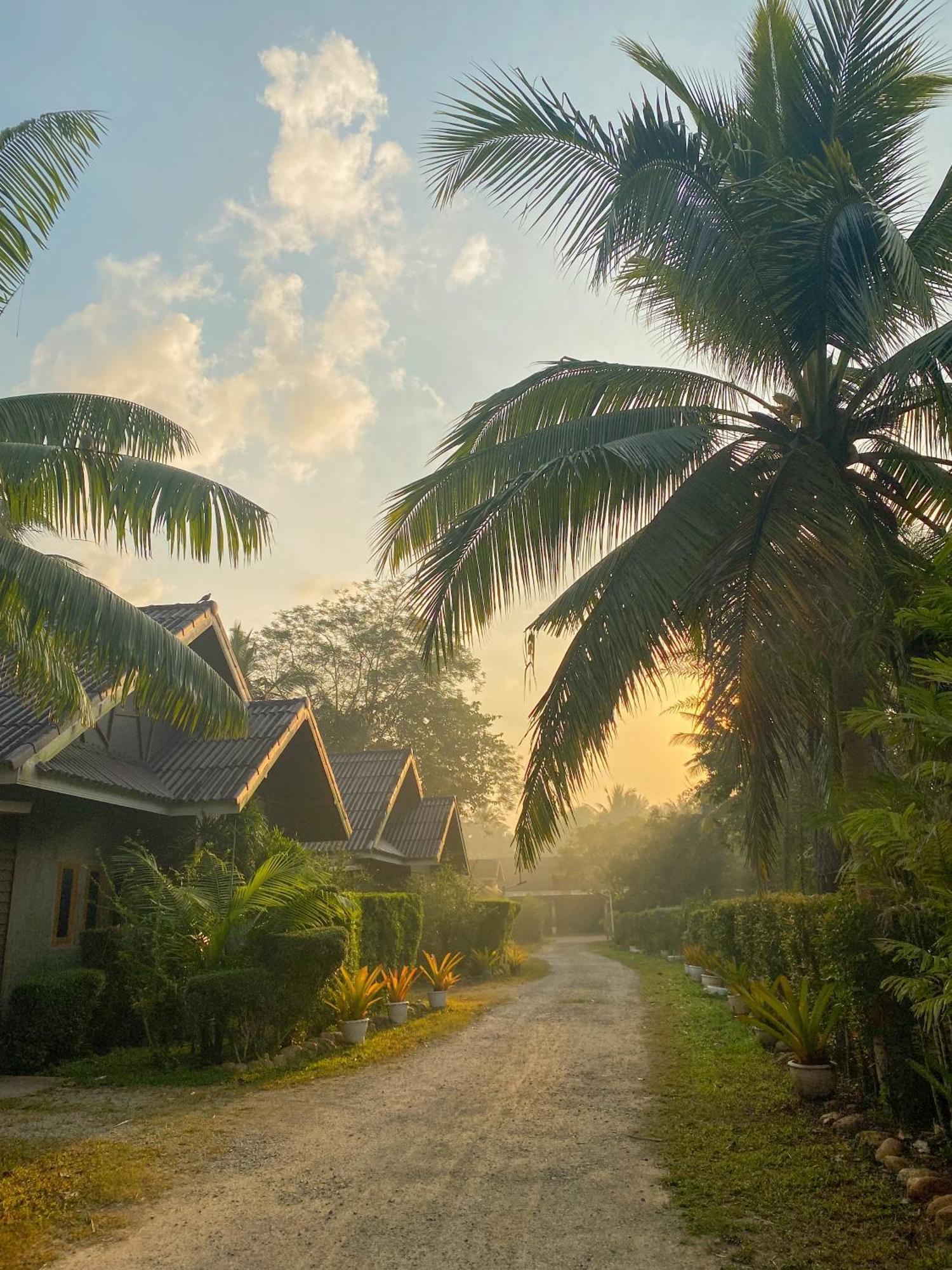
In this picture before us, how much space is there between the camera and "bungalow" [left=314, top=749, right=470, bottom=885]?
19.2 m

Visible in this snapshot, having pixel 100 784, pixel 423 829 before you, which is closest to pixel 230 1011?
pixel 100 784

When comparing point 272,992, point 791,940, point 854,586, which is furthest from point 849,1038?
point 272,992

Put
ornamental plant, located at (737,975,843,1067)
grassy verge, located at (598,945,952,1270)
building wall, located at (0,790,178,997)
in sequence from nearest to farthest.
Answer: grassy verge, located at (598,945,952,1270)
ornamental plant, located at (737,975,843,1067)
building wall, located at (0,790,178,997)

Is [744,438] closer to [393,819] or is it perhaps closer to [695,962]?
[695,962]

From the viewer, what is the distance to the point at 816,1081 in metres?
6.67

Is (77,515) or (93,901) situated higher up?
(77,515)

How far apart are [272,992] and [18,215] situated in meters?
7.83

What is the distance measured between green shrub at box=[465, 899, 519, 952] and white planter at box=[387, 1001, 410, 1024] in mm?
8229

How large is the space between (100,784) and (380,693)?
28568mm

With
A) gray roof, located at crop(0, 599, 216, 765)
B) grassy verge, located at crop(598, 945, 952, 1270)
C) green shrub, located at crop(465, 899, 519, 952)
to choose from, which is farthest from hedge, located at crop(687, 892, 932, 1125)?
green shrub, located at crop(465, 899, 519, 952)

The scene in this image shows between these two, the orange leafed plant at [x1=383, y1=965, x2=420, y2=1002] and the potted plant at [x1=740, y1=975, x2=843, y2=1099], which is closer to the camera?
the potted plant at [x1=740, y1=975, x2=843, y2=1099]

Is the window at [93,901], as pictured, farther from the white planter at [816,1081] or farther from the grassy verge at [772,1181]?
the white planter at [816,1081]

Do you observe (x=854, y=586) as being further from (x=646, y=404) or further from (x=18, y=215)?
(x=18, y=215)

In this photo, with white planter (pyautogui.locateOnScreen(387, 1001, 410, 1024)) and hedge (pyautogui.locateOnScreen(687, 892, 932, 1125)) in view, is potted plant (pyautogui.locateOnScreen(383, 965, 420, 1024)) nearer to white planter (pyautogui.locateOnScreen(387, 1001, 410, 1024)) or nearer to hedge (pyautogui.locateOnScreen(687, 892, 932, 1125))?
white planter (pyautogui.locateOnScreen(387, 1001, 410, 1024))
